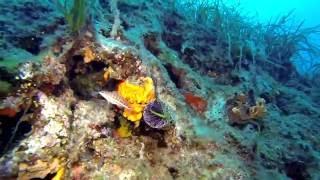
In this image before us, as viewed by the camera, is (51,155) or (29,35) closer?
(51,155)

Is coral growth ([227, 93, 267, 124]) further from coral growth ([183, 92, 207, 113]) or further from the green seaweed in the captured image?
the green seaweed

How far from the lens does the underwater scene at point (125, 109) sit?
2.47 meters

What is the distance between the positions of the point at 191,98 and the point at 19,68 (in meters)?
2.05

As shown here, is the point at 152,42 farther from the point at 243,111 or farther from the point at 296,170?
the point at 296,170

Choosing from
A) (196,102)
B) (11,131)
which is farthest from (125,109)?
(196,102)

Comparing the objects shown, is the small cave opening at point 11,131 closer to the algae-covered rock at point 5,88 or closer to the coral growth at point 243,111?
the algae-covered rock at point 5,88

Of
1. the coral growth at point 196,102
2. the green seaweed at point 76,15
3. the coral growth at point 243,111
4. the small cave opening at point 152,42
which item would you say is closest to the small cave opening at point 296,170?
the coral growth at point 243,111

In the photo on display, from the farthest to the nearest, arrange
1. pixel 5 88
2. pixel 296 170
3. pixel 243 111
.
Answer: pixel 243 111 < pixel 296 170 < pixel 5 88

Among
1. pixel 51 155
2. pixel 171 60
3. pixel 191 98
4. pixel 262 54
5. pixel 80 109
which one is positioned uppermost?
pixel 262 54

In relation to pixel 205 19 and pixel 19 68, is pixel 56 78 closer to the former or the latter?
pixel 19 68

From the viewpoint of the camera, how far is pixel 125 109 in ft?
9.55

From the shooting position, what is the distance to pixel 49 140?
2.46 meters

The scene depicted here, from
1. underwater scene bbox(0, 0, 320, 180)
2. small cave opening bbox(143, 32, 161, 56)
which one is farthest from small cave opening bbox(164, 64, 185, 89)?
small cave opening bbox(143, 32, 161, 56)

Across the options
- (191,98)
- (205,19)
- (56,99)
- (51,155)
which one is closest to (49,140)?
(51,155)
